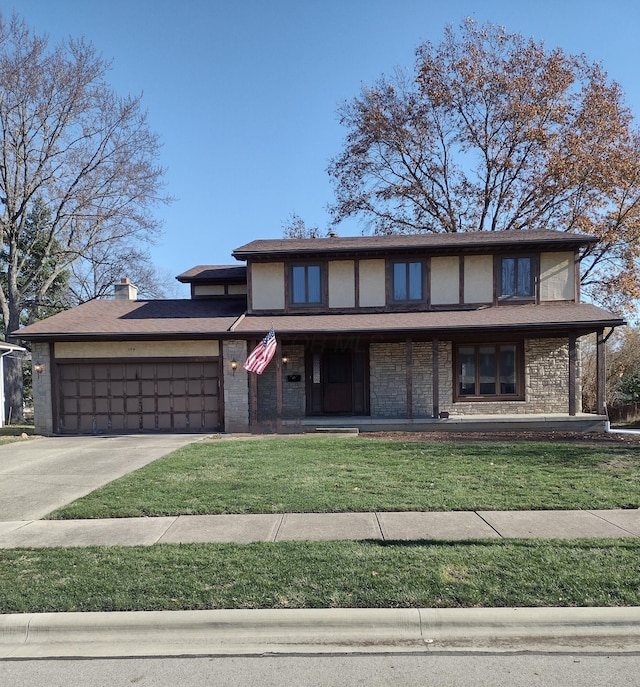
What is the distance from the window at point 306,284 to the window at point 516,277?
5931mm

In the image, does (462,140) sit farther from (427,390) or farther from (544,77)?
(427,390)

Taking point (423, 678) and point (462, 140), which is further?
point (462, 140)

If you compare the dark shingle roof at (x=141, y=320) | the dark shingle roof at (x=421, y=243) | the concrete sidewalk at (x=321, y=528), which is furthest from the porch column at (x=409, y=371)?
the concrete sidewalk at (x=321, y=528)

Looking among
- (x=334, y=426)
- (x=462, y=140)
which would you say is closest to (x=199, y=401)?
(x=334, y=426)

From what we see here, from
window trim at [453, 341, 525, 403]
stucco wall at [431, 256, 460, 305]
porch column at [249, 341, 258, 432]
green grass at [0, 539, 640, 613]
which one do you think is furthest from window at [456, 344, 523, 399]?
green grass at [0, 539, 640, 613]

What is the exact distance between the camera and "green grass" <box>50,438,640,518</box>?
6.96m

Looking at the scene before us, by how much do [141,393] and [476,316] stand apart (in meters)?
10.5

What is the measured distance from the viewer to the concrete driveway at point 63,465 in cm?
771

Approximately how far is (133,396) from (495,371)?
37.9 feet

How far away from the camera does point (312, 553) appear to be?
5.20m

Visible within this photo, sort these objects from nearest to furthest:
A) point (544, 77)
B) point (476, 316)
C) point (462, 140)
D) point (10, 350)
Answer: point (476, 316) → point (10, 350) → point (544, 77) → point (462, 140)

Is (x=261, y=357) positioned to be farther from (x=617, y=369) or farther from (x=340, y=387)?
(x=617, y=369)

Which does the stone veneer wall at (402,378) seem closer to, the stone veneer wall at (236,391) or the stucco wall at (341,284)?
the stucco wall at (341,284)

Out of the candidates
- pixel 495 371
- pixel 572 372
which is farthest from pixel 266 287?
pixel 572 372
